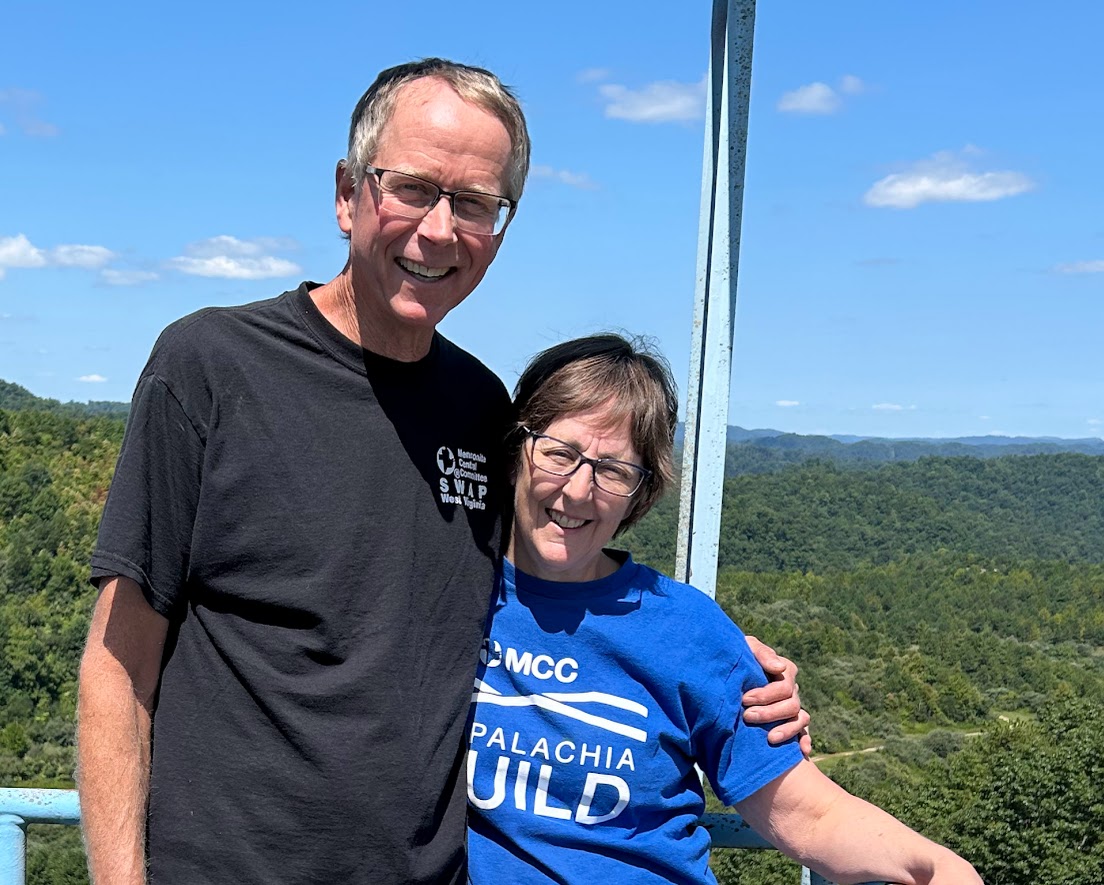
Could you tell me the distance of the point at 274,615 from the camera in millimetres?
1386

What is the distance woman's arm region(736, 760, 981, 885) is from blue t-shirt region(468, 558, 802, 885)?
1.8 inches

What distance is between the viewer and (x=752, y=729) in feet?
5.41

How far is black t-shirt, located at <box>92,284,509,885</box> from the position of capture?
1345 millimetres

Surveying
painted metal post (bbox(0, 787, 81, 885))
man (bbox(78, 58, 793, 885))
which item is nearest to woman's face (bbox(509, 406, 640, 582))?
man (bbox(78, 58, 793, 885))

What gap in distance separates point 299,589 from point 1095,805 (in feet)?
94.2

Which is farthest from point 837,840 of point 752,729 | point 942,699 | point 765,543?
point 765,543

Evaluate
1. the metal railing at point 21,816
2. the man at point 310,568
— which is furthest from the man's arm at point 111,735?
the metal railing at point 21,816

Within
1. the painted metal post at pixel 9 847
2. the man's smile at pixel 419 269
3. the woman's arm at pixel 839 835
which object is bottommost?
the painted metal post at pixel 9 847

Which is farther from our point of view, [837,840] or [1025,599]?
[1025,599]

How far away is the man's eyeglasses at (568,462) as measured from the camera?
1.65 metres

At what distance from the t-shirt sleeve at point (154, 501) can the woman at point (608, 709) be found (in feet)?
1.64

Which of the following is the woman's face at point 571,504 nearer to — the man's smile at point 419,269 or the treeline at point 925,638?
the man's smile at point 419,269

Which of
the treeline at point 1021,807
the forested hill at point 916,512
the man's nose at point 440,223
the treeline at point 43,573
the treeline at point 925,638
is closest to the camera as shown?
the man's nose at point 440,223

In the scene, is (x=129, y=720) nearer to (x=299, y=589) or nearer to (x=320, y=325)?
(x=299, y=589)
